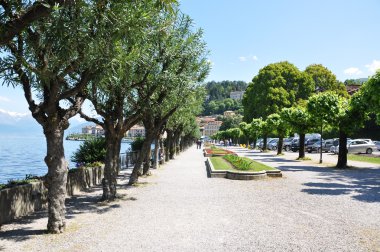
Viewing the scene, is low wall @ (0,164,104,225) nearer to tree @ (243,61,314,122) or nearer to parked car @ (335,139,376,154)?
parked car @ (335,139,376,154)

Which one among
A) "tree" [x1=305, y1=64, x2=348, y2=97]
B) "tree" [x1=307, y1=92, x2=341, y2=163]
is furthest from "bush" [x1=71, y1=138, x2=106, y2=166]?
"tree" [x1=305, y1=64, x2=348, y2=97]

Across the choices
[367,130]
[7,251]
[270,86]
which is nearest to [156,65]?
[7,251]

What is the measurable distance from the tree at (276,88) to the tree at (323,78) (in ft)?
17.1

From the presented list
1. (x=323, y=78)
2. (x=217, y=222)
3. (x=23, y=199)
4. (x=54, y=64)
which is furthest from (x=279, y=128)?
(x=54, y=64)

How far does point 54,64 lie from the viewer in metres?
8.22

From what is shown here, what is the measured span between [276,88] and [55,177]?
57336 mm

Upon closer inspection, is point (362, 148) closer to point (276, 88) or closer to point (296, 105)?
point (296, 105)

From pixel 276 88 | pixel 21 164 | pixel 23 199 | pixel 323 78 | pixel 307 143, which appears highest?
pixel 323 78

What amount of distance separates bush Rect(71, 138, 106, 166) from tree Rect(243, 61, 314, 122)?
143 feet

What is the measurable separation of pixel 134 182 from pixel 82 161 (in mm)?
6316

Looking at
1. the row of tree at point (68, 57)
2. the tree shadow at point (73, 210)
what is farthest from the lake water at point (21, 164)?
the row of tree at point (68, 57)

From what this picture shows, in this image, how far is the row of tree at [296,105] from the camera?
83.1ft

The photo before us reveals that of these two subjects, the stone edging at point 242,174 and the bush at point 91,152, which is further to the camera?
the bush at point 91,152

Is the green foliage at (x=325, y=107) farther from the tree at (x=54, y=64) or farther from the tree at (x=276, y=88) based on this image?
the tree at (x=276, y=88)
